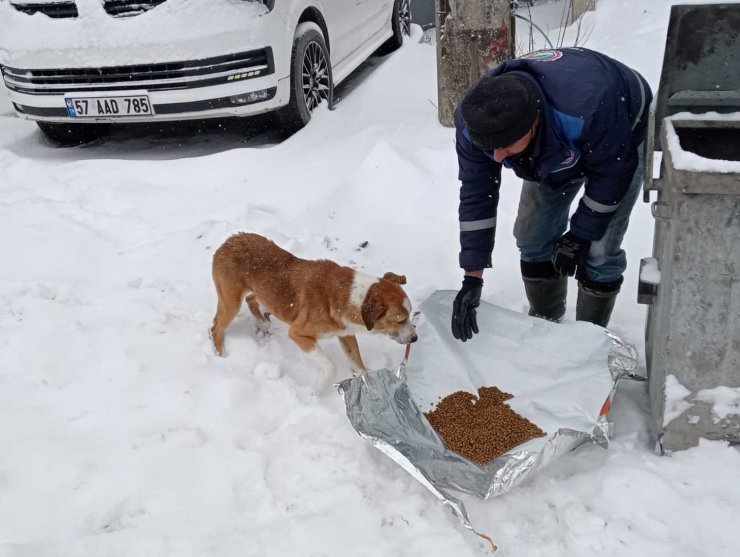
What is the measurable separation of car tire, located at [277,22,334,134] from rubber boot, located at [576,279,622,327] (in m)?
3.69

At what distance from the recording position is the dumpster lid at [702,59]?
2.73 meters

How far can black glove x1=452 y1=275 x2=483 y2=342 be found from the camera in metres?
3.14

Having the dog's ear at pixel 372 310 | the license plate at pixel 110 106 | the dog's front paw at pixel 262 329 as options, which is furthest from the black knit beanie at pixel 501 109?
the license plate at pixel 110 106

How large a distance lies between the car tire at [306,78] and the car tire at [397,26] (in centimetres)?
340

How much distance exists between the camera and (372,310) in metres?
3.14

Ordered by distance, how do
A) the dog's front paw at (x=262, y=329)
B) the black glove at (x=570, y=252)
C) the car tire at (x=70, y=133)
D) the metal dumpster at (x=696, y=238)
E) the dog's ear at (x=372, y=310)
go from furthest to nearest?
the car tire at (x=70, y=133)
the dog's front paw at (x=262, y=329)
the dog's ear at (x=372, y=310)
the black glove at (x=570, y=252)
the metal dumpster at (x=696, y=238)

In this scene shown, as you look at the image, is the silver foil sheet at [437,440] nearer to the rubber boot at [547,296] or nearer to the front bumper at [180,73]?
the rubber boot at [547,296]

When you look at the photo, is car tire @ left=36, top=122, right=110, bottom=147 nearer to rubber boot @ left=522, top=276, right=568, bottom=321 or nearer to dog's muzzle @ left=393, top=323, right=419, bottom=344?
dog's muzzle @ left=393, top=323, right=419, bottom=344

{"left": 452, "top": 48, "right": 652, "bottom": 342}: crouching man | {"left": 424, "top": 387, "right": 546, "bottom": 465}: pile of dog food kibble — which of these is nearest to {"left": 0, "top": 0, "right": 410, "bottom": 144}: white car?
{"left": 452, "top": 48, "right": 652, "bottom": 342}: crouching man

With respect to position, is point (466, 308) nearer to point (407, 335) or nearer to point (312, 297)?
point (407, 335)

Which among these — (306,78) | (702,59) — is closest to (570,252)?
(702,59)

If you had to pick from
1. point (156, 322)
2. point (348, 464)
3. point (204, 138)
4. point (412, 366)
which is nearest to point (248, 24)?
point (204, 138)

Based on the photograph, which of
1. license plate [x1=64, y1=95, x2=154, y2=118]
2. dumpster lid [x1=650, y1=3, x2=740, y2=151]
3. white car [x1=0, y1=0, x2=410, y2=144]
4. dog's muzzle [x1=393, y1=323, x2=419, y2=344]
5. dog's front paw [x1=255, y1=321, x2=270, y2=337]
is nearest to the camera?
dumpster lid [x1=650, y1=3, x2=740, y2=151]

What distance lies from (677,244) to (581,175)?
2.36 feet
